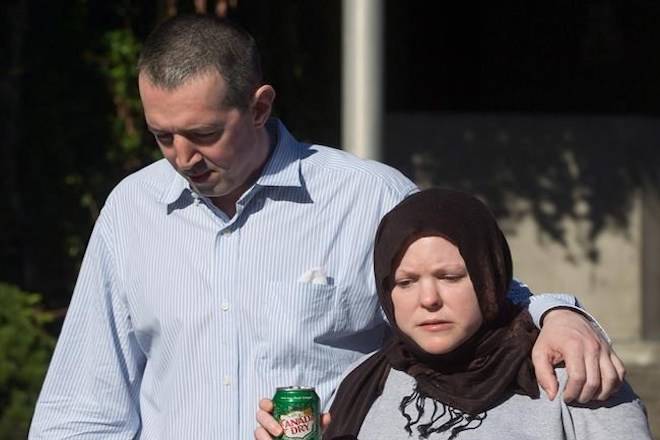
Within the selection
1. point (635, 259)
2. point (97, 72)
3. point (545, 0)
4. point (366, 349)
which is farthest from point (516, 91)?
point (366, 349)

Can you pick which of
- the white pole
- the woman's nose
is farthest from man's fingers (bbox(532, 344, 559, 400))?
the white pole

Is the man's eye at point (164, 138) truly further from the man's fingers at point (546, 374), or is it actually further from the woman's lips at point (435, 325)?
the man's fingers at point (546, 374)

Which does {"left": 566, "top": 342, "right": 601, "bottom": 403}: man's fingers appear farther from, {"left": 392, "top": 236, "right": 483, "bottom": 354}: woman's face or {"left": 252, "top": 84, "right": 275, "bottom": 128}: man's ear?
{"left": 252, "top": 84, "right": 275, "bottom": 128}: man's ear

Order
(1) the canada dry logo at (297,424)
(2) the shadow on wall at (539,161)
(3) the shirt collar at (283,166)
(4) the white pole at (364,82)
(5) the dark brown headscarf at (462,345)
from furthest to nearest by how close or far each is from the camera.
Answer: (2) the shadow on wall at (539,161)
(4) the white pole at (364,82)
(3) the shirt collar at (283,166)
(5) the dark brown headscarf at (462,345)
(1) the canada dry logo at (297,424)

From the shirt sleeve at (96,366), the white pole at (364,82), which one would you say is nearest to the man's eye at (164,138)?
the shirt sleeve at (96,366)

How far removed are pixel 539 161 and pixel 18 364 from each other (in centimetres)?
405

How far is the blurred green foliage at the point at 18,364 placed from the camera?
6.01 meters

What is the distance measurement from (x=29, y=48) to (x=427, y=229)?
4.71 m

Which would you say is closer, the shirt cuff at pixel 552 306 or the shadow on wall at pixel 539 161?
the shirt cuff at pixel 552 306

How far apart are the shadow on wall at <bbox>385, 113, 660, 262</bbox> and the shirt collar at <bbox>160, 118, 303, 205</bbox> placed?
218 inches

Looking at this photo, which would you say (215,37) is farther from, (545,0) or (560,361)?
(545,0)

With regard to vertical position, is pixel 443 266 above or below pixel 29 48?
below

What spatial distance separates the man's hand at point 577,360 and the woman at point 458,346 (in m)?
0.04

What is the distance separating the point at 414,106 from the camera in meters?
9.72
